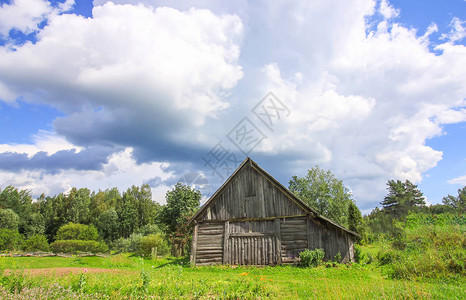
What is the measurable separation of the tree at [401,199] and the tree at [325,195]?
592 inches

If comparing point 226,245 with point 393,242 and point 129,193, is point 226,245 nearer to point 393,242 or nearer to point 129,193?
point 393,242

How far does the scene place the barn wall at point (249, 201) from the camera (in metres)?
18.2

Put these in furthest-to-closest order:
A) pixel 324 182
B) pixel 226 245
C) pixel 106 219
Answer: pixel 106 219, pixel 324 182, pixel 226 245

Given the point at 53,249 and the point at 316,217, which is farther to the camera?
the point at 53,249

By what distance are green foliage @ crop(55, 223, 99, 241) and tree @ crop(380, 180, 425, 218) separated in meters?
62.7

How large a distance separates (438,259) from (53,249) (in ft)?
163

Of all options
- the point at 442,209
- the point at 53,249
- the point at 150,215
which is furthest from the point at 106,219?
the point at 442,209

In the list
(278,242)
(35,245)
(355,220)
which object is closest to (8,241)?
(35,245)

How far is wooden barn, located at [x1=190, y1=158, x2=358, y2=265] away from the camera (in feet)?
57.6

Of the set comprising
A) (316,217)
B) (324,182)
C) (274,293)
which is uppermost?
(324,182)

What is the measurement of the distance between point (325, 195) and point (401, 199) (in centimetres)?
1882

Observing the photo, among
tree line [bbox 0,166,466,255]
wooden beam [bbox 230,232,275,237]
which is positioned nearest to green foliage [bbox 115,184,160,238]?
tree line [bbox 0,166,466,255]

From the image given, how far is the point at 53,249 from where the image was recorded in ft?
135

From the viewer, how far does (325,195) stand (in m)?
45.8
